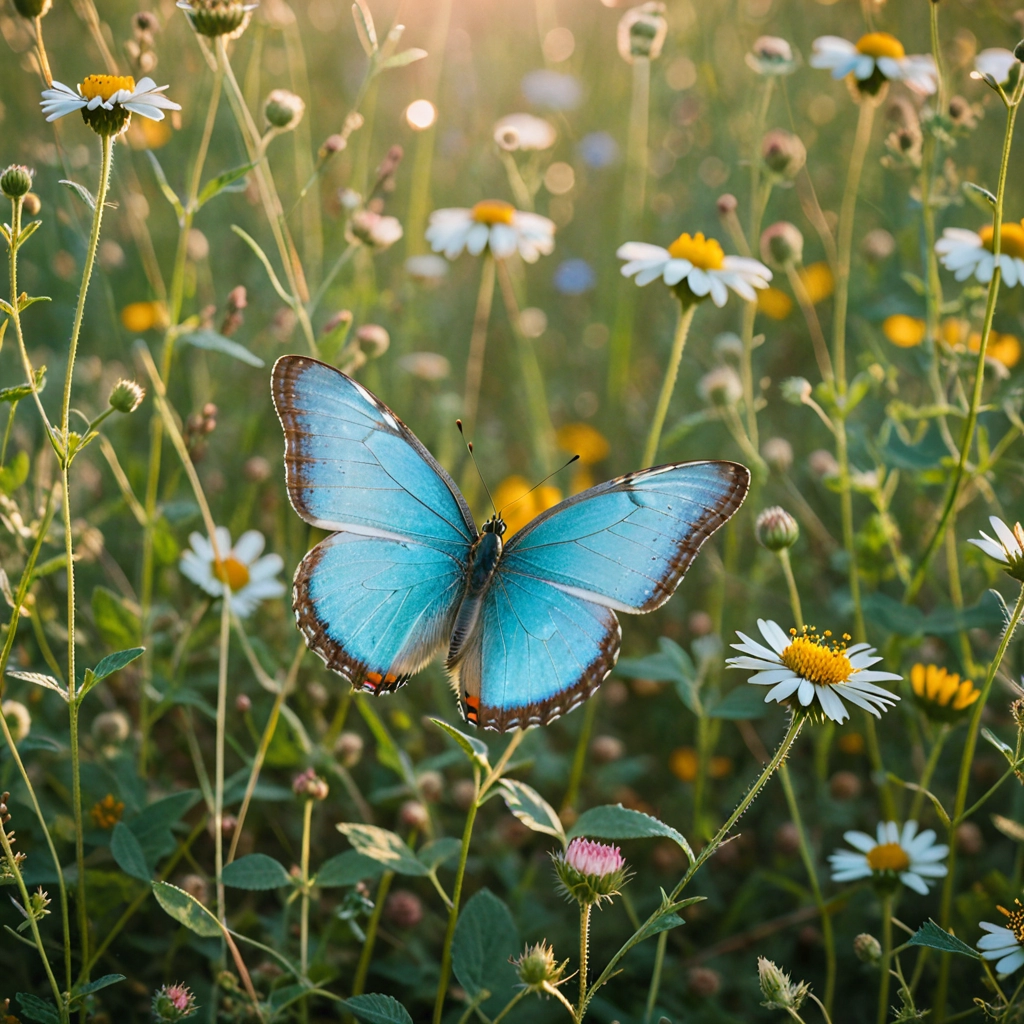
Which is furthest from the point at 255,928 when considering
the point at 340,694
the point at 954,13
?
the point at 954,13

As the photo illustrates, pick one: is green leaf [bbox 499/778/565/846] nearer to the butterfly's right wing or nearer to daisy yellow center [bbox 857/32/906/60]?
the butterfly's right wing

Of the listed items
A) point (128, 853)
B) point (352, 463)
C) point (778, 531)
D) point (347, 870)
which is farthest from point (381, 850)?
point (778, 531)

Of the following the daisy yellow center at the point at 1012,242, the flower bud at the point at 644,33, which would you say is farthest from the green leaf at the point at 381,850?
the flower bud at the point at 644,33

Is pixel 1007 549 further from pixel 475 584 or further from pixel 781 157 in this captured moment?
pixel 781 157

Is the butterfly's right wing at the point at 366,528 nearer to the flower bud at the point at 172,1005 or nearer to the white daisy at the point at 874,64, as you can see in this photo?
the flower bud at the point at 172,1005

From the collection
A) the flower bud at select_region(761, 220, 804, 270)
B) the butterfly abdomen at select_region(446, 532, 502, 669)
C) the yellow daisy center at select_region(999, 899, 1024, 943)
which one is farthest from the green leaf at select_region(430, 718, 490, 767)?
the flower bud at select_region(761, 220, 804, 270)
